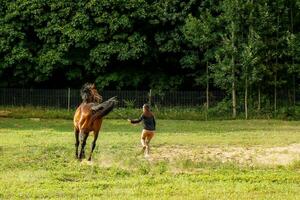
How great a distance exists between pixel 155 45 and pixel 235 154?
22.6 meters

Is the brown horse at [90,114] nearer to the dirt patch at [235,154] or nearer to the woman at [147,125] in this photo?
the woman at [147,125]

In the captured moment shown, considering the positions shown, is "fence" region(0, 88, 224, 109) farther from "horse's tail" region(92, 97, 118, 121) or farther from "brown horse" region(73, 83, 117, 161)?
"horse's tail" region(92, 97, 118, 121)

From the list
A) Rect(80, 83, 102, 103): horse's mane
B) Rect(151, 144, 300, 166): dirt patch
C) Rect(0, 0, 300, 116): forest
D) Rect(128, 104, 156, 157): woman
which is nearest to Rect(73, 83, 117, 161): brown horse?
Rect(80, 83, 102, 103): horse's mane

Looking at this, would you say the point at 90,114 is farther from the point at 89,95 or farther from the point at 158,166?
the point at 158,166

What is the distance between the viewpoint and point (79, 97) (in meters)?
39.7

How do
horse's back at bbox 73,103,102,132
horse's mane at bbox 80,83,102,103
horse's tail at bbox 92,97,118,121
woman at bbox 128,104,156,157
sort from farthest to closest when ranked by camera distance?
woman at bbox 128,104,156,157 → horse's mane at bbox 80,83,102,103 → horse's back at bbox 73,103,102,132 → horse's tail at bbox 92,97,118,121

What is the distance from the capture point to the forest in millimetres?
37531

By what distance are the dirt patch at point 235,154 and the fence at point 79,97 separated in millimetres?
17908

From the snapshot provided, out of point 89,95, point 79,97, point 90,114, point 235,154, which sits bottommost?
point 235,154

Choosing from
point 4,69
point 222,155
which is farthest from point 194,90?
point 222,155

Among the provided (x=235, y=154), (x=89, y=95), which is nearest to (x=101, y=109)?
(x=89, y=95)

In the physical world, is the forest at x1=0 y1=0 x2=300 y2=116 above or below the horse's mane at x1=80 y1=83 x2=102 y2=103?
above

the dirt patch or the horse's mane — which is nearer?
the horse's mane

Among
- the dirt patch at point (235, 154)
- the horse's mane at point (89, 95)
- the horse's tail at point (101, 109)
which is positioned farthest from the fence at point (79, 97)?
the horse's tail at point (101, 109)
